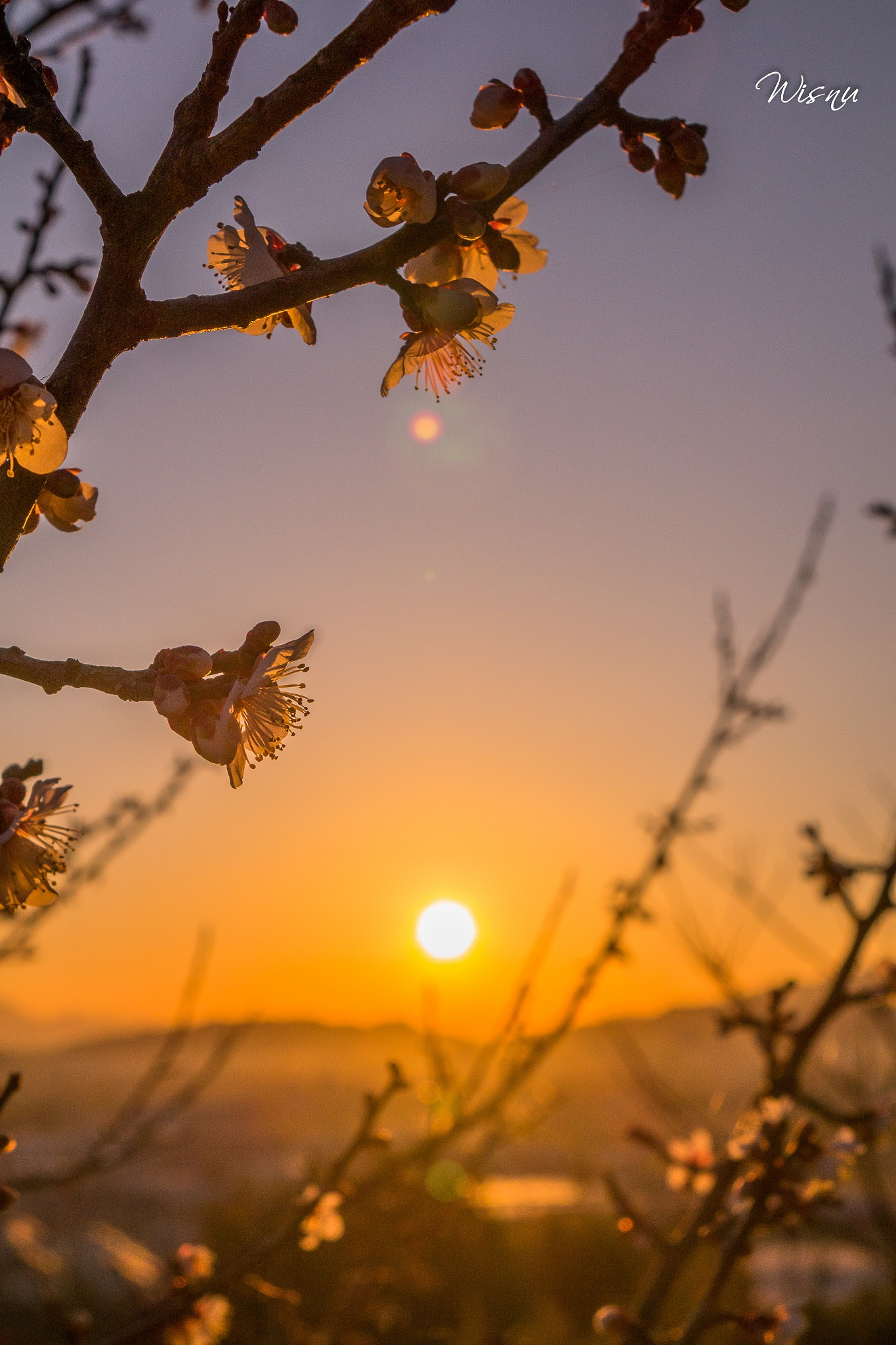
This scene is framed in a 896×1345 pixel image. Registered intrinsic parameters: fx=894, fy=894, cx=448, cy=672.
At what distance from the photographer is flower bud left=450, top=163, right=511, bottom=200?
1.10 meters

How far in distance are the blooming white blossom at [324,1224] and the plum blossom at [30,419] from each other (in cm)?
181

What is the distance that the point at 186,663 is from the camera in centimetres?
100

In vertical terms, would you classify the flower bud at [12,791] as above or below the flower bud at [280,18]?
below

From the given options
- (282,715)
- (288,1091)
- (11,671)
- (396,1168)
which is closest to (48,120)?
(11,671)

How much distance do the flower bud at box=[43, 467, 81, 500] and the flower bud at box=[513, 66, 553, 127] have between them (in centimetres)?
81

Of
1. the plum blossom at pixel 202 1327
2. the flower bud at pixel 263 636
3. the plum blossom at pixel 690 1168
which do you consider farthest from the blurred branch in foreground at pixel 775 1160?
the flower bud at pixel 263 636

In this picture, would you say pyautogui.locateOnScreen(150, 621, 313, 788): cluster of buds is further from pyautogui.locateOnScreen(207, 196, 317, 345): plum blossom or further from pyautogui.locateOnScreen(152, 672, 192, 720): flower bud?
pyautogui.locateOnScreen(207, 196, 317, 345): plum blossom

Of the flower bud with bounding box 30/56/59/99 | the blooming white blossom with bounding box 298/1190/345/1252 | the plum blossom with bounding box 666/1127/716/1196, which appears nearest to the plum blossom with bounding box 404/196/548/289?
the flower bud with bounding box 30/56/59/99

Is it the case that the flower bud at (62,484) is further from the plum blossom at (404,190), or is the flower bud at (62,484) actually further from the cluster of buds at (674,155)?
the cluster of buds at (674,155)

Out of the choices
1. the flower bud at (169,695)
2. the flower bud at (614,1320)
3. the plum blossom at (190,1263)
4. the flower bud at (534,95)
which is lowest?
the plum blossom at (190,1263)

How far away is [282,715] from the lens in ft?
4.11

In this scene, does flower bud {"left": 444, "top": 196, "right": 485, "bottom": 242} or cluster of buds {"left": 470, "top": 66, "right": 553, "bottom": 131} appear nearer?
flower bud {"left": 444, "top": 196, "right": 485, "bottom": 242}

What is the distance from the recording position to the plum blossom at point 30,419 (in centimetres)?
94

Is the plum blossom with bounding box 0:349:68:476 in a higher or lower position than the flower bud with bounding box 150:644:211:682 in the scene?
higher
